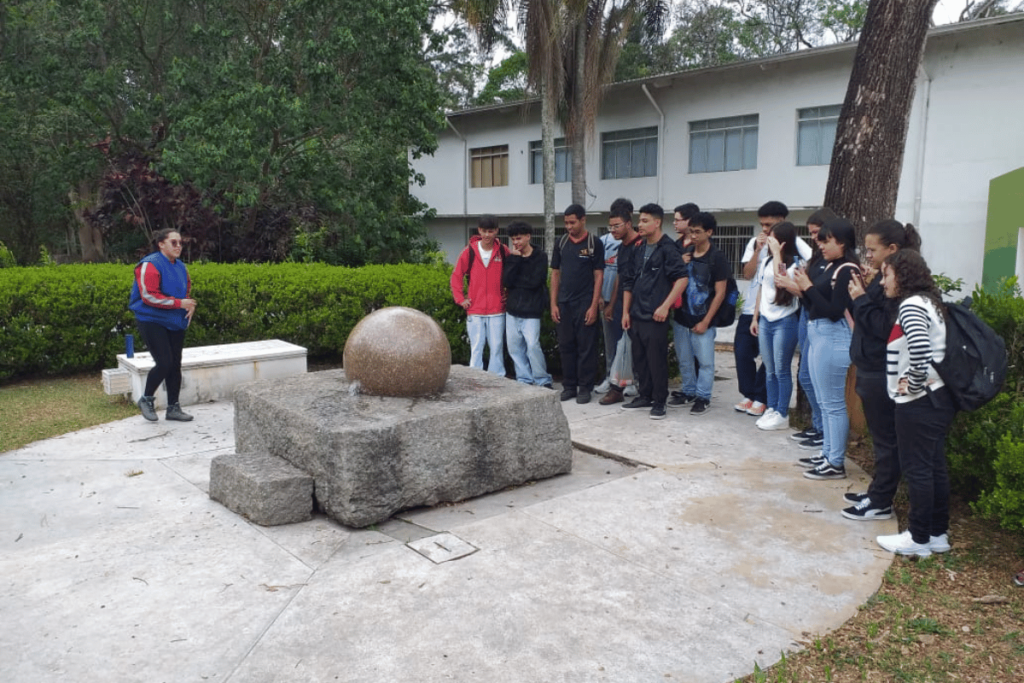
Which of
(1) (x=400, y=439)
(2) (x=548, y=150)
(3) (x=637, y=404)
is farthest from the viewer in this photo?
(2) (x=548, y=150)

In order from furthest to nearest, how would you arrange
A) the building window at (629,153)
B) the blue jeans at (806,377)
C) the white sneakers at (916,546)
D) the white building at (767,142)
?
1. the building window at (629,153)
2. the white building at (767,142)
3. the blue jeans at (806,377)
4. the white sneakers at (916,546)

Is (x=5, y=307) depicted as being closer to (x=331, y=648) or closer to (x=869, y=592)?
(x=331, y=648)

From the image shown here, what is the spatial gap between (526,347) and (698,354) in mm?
1784

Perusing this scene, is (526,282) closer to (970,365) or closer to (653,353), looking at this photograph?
(653,353)

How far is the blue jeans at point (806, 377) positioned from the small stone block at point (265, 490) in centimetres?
383

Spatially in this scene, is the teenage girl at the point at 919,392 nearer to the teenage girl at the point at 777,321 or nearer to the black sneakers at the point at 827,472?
the black sneakers at the point at 827,472

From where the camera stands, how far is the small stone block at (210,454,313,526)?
4969 millimetres

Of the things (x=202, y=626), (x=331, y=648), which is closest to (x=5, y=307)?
(x=202, y=626)

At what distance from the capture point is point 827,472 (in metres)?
5.77

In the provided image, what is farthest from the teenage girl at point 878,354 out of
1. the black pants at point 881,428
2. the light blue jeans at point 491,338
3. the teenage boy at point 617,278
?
the light blue jeans at point 491,338

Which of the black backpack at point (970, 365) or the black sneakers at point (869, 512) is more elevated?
the black backpack at point (970, 365)

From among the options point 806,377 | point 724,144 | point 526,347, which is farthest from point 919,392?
point 724,144

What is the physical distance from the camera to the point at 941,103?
15.5 meters

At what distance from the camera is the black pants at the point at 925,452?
14.0ft
